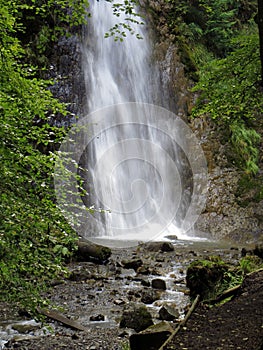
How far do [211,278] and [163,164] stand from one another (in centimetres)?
1342

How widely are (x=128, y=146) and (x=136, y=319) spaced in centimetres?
1468

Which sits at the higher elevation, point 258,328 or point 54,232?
point 54,232

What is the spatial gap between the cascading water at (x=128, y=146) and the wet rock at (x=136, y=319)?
11143 mm

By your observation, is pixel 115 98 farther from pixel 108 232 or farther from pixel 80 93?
pixel 108 232

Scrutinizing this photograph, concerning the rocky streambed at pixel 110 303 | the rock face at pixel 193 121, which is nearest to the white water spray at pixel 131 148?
the rock face at pixel 193 121

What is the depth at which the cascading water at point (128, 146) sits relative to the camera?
1806 cm

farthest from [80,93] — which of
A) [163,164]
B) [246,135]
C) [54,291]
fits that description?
[54,291]

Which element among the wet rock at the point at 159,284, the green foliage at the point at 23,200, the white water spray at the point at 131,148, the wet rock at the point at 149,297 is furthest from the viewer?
the white water spray at the point at 131,148

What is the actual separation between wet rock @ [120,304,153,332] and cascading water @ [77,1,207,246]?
11.1 metres

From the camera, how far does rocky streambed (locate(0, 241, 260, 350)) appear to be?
525cm

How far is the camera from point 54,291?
24.7ft


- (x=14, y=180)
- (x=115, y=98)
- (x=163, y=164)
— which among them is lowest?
(x=14, y=180)

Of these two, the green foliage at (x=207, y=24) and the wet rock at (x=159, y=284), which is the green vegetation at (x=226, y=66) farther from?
the wet rock at (x=159, y=284)

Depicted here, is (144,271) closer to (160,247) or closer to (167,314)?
(167,314)
